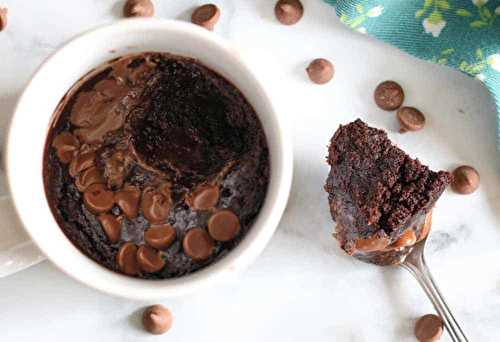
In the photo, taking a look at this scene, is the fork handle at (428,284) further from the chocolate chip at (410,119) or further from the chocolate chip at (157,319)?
the chocolate chip at (157,319)

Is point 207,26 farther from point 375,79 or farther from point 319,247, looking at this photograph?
point 319,247

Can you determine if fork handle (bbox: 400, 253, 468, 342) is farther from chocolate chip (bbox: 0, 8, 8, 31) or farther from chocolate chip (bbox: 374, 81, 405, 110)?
chocolate chip (bbox: 0, 8, 8, 31)

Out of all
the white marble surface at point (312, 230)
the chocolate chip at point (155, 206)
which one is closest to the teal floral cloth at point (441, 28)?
the white marble surface at point (312, 230)

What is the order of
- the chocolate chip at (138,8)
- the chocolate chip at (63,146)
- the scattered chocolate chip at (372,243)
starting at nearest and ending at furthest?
1. the chocolate chip at (63,146)
2. the scattered chocolate chip at (372,243)
3. the chocolate chip at (138,8)

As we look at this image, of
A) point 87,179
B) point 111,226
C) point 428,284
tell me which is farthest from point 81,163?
point 428,284

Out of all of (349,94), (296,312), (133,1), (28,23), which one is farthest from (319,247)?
(28,23)

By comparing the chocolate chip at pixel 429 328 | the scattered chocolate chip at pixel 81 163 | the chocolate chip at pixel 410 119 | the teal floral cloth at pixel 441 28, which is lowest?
the chocolate chip at pixel 429 328

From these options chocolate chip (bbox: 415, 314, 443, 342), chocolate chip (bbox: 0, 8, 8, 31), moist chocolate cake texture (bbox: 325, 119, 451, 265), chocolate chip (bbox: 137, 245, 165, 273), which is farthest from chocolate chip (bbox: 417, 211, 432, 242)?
chocolate chip (bbox: 0, 8, 8, 31)
